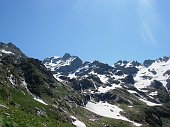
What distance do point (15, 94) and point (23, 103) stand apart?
56.8 feet


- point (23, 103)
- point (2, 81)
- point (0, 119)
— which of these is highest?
point (2, 81)

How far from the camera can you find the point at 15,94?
189250mm

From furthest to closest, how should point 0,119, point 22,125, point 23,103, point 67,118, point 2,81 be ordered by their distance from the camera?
point 2,81, point 67,118, point 23,103, point 22,125, point 0,119

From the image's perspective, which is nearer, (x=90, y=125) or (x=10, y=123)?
(x=10, y=123)

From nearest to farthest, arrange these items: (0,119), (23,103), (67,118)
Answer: (0,119) < (23,103) < (67,118)

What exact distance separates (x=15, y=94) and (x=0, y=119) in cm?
17043

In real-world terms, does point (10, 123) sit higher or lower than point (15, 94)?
lower

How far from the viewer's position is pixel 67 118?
185m

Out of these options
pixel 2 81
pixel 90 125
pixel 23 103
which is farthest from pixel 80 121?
pixel 2 81

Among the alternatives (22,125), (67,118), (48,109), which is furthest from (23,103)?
(22,125)

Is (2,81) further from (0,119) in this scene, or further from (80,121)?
(0,119)

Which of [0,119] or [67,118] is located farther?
[67,118]

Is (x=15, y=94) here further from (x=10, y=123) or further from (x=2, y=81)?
(x=10, y=123)

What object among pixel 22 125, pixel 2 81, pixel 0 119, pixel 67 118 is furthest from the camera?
pixel 2 81
